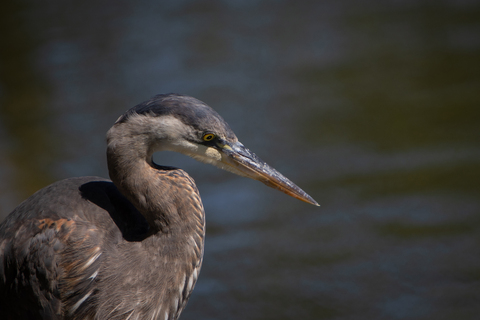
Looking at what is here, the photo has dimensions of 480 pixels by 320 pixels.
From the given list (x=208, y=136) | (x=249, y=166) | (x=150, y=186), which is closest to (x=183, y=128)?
(x=208, y=136)

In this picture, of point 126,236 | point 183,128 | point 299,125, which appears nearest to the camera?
point 183,128

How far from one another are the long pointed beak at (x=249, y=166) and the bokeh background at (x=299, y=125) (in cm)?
150

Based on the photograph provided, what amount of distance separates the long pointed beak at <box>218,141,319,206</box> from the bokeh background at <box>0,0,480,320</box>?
4.93 feet

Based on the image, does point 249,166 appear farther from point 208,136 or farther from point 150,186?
point 150,186

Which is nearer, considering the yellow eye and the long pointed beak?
the yellow eye

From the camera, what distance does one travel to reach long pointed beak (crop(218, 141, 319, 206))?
2721 mm

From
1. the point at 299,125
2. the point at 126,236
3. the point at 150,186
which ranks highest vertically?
the point at 299,125

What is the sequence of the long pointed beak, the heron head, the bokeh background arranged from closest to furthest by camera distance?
the heron head → the long pointed beak → the bokeh background

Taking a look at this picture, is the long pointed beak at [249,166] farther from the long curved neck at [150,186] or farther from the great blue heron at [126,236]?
the long curved neck at [150,186]

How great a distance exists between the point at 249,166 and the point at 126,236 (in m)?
0.71

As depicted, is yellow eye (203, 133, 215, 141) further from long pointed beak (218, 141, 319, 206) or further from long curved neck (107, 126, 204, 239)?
long curved neck (107, 126, 204, 239)

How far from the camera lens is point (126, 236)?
277 centimetres

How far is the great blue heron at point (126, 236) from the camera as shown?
256cm

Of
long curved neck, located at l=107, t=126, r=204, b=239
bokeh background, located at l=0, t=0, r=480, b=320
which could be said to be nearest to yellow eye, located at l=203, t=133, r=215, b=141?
long curved neck, located at l=107, t=126, r=204, b=239
